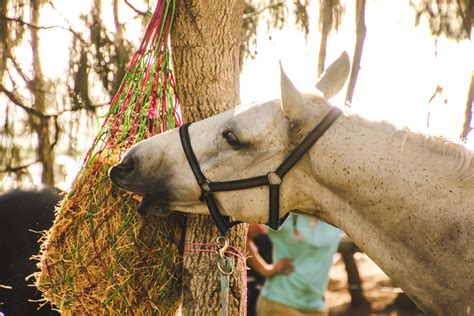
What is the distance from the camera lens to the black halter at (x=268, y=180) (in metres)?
3.26

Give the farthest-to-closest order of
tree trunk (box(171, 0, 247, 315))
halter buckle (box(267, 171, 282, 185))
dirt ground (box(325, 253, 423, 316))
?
dirt ground (box(325, 253, 423, 316))
tree trunk (box(171, 0, 247, 315))
halter buckle (box(267, 171, 282, 185))

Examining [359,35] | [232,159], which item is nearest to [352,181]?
[232,159]

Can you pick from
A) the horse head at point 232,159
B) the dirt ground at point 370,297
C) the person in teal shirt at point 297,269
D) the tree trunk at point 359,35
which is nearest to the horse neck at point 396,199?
the horse head at point 232,159

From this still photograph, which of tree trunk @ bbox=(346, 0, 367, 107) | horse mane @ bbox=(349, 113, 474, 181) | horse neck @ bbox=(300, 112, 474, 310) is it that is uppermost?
tree trunk @ bbox=(346, 0, 367, 107)

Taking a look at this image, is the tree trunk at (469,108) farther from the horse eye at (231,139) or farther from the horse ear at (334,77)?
the horse eye at (231,139)

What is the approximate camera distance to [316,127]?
3.26 m

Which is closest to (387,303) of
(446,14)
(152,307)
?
(446,14)

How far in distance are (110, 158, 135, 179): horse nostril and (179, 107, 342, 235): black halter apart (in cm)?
22

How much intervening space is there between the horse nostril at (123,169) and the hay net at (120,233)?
216mm

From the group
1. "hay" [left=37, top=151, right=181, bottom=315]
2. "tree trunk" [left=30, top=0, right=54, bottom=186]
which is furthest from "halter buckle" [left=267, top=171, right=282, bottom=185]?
"tree trunk" [left=30, top=0, right=54, bottom=186]

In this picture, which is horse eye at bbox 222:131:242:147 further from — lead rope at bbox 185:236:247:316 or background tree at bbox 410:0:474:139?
background tree at bbox 410:0:474:139

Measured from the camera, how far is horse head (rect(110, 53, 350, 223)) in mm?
3289

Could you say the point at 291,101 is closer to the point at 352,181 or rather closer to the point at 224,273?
the point at 352,181

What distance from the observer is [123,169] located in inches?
135
